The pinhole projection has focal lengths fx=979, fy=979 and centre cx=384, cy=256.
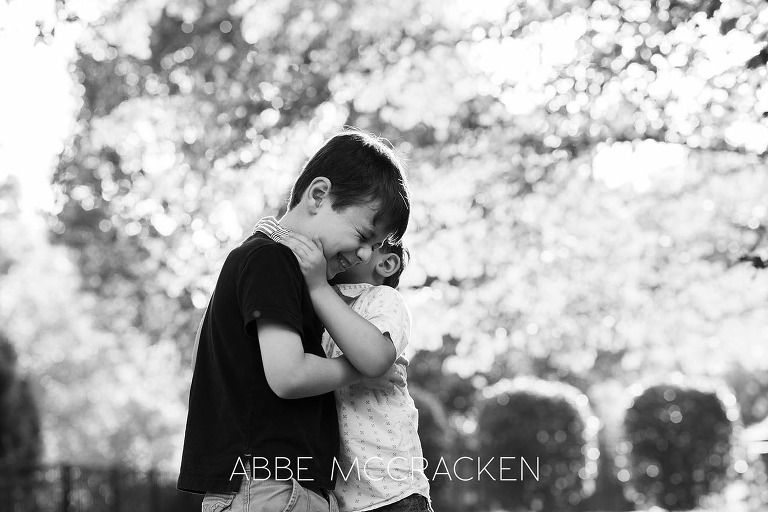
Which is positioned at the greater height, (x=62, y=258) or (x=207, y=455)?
(x=62, y=258)

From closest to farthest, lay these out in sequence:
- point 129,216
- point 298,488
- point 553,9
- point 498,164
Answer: point 298,488 → point 553,9 → point 498,164 → point 129,216

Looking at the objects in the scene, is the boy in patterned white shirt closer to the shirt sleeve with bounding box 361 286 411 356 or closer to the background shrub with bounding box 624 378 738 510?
the shirt sleeve with bounding box 361 286 411 356

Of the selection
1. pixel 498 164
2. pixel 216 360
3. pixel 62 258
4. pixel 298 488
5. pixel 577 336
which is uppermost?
pixel 62 258

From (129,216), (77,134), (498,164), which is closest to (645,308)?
(498,164)

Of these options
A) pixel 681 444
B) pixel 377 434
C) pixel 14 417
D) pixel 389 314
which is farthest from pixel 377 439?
pixel 14 417

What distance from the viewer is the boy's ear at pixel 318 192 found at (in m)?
2.39

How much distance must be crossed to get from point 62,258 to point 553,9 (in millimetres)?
25421

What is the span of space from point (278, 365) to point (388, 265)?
0.65 metres

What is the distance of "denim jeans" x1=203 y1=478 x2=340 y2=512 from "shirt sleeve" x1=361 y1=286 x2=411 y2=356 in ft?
1.33

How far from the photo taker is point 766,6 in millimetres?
5426

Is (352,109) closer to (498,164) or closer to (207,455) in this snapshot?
(498,164)

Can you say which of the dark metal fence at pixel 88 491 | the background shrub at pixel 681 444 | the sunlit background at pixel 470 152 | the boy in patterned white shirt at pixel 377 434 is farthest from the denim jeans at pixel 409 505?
the background shrub at pixel 681 444

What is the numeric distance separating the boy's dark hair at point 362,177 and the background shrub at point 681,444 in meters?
12.1

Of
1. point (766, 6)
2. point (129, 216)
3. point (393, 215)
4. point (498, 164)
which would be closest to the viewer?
point (393, 215)
